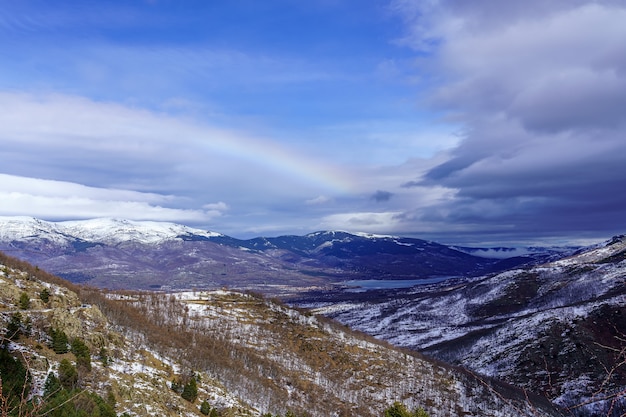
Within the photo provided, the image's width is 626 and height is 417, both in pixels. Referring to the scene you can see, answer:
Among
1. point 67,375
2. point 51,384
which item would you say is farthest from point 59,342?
point 51,384

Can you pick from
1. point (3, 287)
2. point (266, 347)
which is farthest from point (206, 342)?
point (3, 287)

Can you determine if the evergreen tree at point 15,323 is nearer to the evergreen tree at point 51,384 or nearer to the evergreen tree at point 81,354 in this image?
the evergreen tree at point 81,354

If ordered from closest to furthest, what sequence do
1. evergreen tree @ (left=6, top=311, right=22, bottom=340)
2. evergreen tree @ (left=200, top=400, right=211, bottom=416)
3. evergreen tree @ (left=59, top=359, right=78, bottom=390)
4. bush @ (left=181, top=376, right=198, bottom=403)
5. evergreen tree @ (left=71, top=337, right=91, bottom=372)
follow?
evergreen tree @ (left=59, top=359, right=78, bottom=390), evergreen tree @ (left=6, top=311, right=22, bottom=340), evergreen tree @ (left=71, top=337, right=91, bottom=372), evergreen tree @ (left=200, top=400, right=211, bottom=416), bush @ (left=181, top=376, right=198, bottom=403)

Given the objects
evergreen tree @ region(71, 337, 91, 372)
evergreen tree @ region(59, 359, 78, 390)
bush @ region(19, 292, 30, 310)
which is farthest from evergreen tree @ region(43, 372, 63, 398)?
bush @ region(19, 292, 30, 310)

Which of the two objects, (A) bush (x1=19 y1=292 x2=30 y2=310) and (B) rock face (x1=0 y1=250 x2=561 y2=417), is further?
(A) bush (x1=19 y1=292 x2=30 y2=310)

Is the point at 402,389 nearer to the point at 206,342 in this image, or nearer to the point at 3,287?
the point at 206,342

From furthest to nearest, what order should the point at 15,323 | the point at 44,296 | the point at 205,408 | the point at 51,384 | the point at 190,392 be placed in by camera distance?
the point at 190,392 < the point at 205,408 < the point at 44,296 < the point at 15,323 < the point at 51,384

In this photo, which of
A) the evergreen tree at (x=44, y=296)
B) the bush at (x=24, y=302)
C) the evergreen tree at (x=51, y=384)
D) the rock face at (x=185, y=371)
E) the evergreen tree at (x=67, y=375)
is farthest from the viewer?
the evergreen tree at (x=44, y=296)

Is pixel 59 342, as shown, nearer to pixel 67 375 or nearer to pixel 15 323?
pixel 15 323

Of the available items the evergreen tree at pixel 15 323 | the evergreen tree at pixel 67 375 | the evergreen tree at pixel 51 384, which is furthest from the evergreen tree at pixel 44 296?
the evergreen tree at pixel 51 384

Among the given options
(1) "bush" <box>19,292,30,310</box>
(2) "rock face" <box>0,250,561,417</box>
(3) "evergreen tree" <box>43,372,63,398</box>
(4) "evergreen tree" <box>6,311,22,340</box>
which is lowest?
(2) "rock face" <box>0,250,561,417</box>

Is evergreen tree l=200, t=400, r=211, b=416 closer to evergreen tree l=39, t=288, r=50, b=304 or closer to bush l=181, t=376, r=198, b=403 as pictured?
bush l=181, t=376, r=198, b=403

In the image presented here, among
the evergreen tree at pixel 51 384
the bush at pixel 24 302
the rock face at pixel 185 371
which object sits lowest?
the rock face at pixel 185 371
